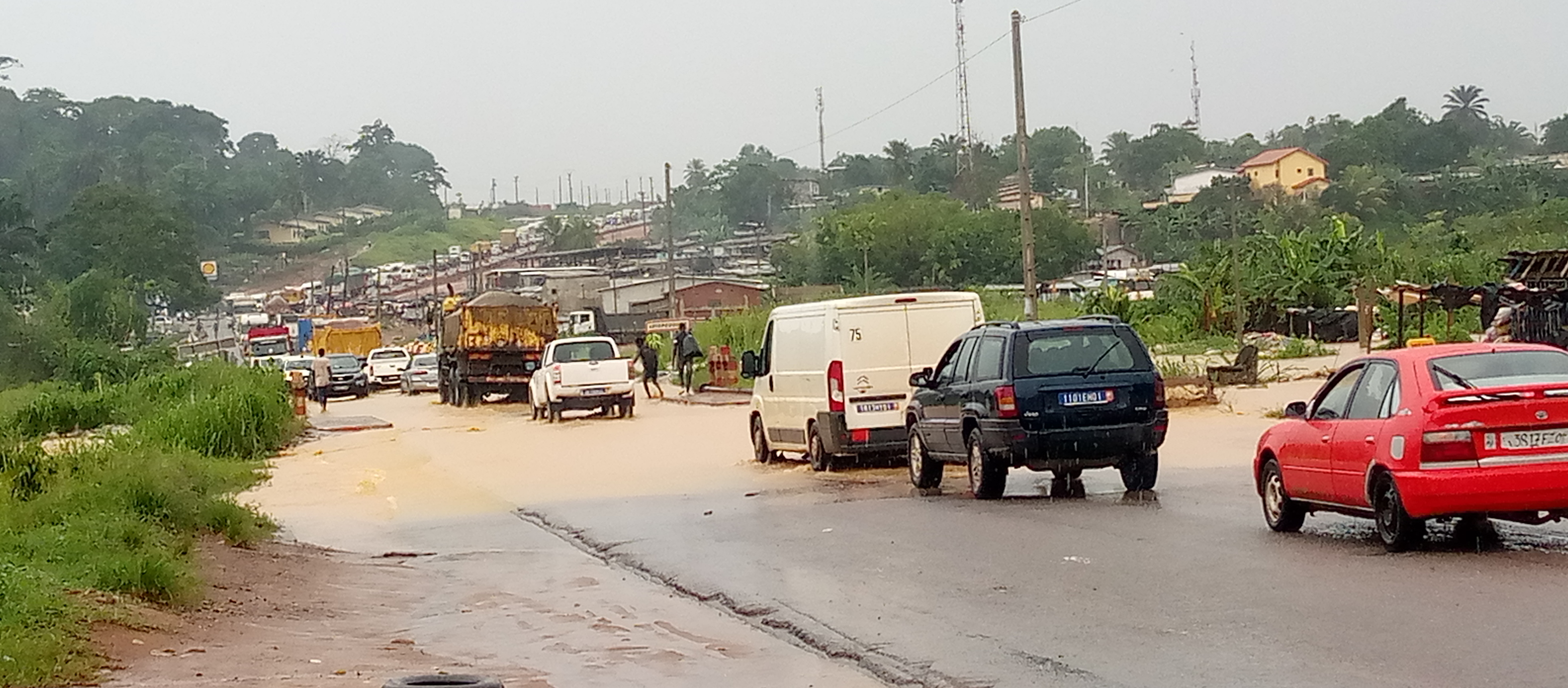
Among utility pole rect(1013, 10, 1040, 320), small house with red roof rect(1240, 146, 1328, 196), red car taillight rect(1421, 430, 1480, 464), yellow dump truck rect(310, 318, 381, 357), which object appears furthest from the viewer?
small house with red roof rect(1240, 146, 1328, 196)

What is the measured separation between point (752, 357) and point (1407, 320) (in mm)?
19615

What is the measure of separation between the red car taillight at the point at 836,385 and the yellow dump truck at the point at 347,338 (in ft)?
187

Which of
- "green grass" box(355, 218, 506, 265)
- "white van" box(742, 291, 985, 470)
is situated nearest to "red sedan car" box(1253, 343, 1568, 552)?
"white van" box(742, 291, 985, 470)

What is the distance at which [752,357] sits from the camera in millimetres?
22719

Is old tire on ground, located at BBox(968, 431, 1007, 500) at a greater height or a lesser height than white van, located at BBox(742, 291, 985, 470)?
lesser

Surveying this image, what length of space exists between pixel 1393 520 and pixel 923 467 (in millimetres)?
7340

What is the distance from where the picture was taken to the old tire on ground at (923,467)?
18.1 metres

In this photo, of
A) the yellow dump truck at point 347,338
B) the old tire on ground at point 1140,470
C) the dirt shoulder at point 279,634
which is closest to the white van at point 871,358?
the old tire on ground at point 1140,470

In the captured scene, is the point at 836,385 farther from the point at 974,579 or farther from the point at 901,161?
the point at 901,161

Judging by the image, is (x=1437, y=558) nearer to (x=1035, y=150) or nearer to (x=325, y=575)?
(x=325, y=575)

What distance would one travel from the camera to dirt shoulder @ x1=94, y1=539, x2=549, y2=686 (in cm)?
826

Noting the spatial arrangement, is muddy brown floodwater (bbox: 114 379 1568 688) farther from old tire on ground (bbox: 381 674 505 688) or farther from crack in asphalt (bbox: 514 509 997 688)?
old tire on ground (bbox: 381 674 505 688)

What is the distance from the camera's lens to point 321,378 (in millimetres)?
47375

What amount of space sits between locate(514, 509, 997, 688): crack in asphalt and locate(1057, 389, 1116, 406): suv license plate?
4.38 meters
